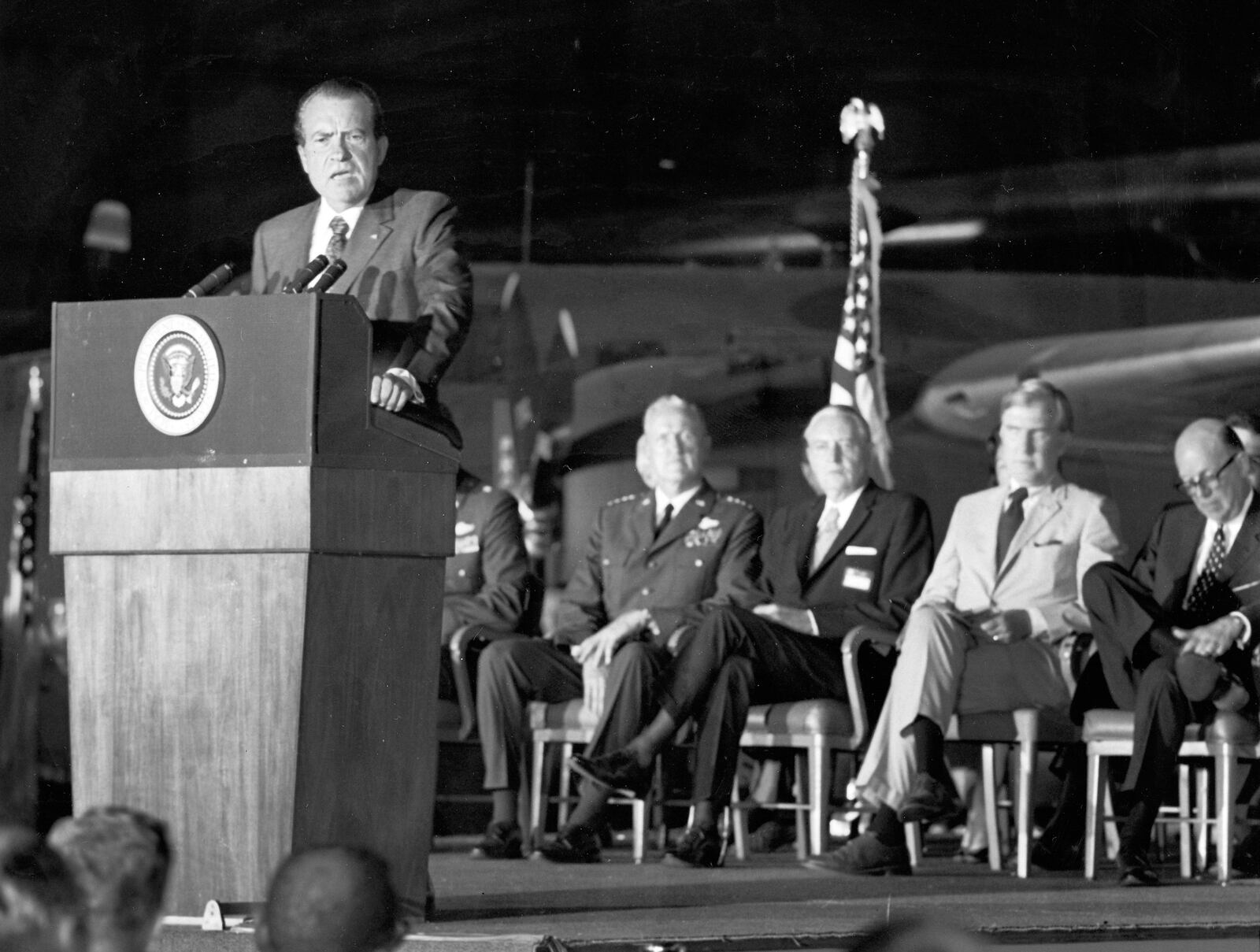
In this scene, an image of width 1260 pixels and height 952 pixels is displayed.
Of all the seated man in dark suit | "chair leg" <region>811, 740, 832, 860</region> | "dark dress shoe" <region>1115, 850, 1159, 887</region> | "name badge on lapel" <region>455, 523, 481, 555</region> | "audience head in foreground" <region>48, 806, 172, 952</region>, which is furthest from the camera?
"name badge on lapel" <region>455, 523, 481, 555</region>

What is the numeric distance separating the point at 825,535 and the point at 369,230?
86.3 inches

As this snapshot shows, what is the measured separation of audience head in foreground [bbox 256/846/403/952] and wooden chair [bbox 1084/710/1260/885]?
281 cm

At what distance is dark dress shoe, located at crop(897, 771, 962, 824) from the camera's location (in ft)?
13.1

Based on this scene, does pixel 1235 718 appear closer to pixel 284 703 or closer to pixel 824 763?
pixel 824 763

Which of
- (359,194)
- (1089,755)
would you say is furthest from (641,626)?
(359,194)

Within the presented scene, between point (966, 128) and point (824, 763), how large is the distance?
347 centimetres

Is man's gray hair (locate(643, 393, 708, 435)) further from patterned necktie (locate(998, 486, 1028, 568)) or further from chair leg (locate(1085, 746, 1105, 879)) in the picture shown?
chair leg (locate(1085, 746, 1105, 879))

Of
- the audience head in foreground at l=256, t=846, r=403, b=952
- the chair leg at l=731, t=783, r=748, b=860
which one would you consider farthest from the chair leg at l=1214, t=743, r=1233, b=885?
the audience head in foreground at l=256, t=846, r=403, b=952

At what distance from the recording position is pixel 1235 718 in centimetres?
395

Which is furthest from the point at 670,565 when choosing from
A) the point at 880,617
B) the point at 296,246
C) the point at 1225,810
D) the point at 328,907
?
the point at 328,907

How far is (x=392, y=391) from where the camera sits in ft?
8.40

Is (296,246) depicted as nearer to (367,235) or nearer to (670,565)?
(367,235)

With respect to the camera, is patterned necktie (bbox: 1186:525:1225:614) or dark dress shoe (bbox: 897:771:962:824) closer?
dark dress shoe (bbox: 897:771:962:824)

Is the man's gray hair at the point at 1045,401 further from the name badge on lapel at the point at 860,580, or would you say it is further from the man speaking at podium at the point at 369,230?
the man speaking at podium at the point at 369,230
